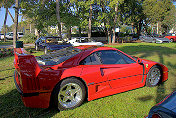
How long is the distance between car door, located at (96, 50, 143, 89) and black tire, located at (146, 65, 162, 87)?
376 millimetres

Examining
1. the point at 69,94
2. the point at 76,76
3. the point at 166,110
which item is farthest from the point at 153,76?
the point at 166,110

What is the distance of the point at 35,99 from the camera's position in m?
2.82

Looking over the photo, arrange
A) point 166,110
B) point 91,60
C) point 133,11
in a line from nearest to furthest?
point 166,110 < point 91,60 < point 133,11

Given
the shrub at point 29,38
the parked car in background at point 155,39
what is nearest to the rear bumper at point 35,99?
the parked car in background at point 155,39

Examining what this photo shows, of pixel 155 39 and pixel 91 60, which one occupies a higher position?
pixel 155 39

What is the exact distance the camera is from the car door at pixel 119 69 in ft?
11.6

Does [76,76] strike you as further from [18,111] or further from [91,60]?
[18,111]

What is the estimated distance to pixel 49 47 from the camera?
10320 mm

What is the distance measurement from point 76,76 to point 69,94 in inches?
17.0

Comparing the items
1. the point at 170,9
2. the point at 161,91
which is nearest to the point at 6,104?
the point at 161,91

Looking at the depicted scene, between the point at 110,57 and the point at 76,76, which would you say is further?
the point at 110,57

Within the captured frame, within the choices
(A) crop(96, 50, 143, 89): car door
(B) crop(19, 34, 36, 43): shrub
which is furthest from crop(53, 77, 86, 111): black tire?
(B) crop(19, 34, 36, 43): shrub

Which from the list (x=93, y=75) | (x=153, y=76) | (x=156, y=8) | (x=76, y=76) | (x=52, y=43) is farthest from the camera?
(x=156, y=8)

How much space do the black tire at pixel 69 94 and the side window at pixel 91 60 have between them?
50 cm
